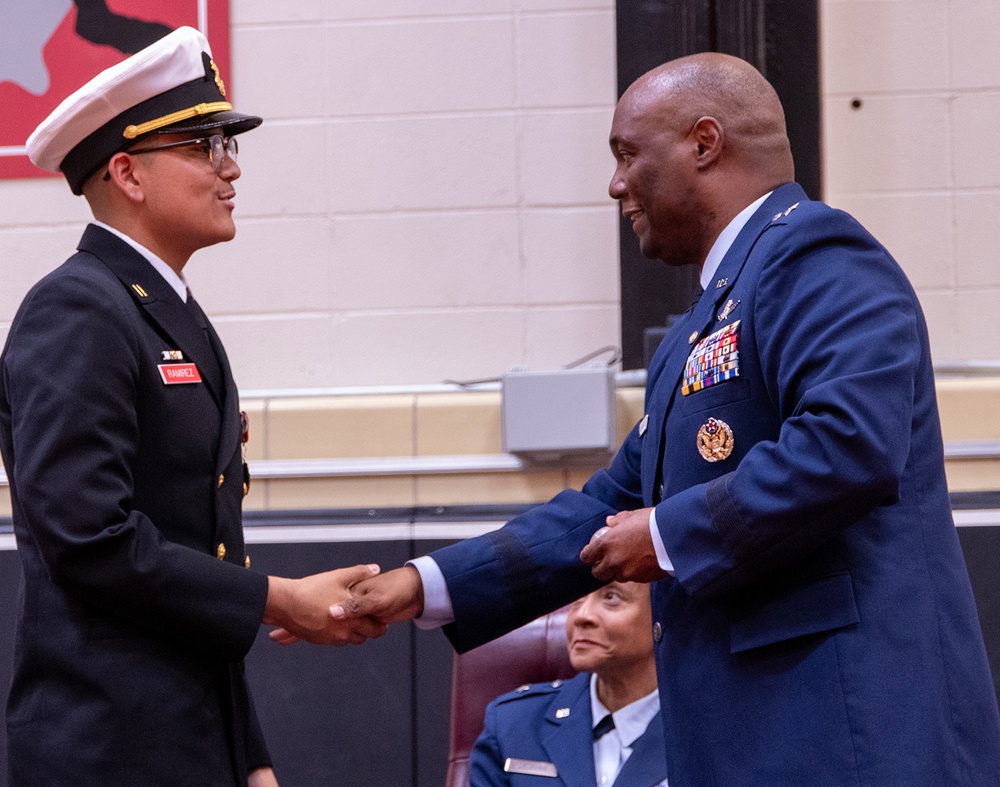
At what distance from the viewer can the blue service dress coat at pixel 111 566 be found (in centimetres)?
148

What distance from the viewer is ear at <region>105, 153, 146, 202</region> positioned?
1.77 m

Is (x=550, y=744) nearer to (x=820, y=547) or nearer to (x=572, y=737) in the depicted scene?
(x=572, y=737)

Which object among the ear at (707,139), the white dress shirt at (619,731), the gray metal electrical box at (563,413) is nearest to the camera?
the ear at (707,139)

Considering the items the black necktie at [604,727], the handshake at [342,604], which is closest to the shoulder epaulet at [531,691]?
the black necktie at [604,727]

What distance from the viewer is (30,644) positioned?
5.06 feet

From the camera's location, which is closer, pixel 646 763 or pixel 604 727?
pixel 646 763

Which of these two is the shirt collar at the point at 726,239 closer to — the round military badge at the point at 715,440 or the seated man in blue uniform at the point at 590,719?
the round military badge at the point at 715,440

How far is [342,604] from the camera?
1.86m

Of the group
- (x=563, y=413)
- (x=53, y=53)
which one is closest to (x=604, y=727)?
(x=563, y=413)

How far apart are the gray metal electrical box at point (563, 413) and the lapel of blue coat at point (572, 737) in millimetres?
781

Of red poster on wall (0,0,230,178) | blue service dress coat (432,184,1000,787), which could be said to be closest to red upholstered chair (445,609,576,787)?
blue service dress coat (432,184,1000,787)

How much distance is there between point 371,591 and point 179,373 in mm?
497

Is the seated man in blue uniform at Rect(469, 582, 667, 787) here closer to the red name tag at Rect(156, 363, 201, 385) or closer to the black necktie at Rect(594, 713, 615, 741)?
the black necktie at Rect(594, 713, 615, 741)

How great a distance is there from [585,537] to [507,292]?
1.46 meters
